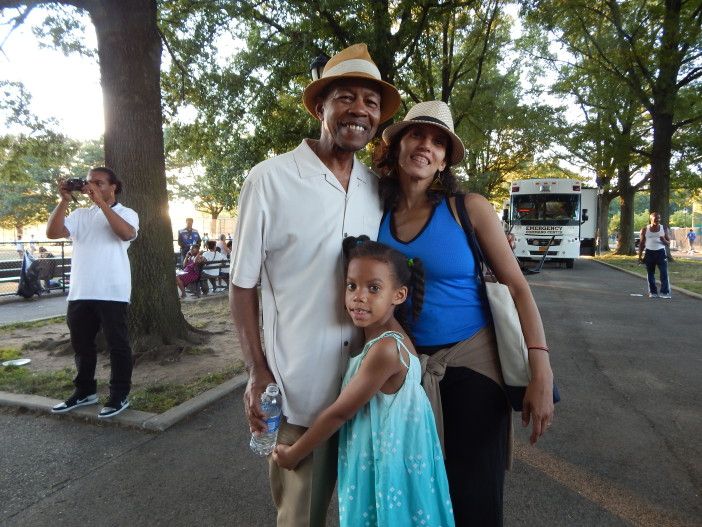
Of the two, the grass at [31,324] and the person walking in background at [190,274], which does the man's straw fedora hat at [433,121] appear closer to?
the grass at [31,324]

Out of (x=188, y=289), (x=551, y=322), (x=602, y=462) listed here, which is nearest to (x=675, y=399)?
(x=602, y=462)

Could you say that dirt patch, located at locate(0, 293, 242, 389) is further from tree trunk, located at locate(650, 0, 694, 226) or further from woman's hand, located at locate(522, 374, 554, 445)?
tree trunk, located at locate(650, 0, 694, 226)

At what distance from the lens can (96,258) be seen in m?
3.93

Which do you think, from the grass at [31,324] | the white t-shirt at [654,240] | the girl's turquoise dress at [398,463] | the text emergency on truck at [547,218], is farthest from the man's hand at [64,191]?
the text emergency on truck at [547,218]

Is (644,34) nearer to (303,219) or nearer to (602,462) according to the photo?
(602,462)

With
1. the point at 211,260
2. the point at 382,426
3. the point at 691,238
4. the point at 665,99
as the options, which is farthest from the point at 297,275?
the point at 691,238

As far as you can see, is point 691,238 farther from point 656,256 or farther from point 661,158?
point 656,256

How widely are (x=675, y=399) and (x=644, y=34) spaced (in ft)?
60.3

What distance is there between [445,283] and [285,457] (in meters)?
0.91

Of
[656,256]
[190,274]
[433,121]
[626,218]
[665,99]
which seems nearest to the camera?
[433,121]

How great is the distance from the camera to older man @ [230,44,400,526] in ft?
6.00

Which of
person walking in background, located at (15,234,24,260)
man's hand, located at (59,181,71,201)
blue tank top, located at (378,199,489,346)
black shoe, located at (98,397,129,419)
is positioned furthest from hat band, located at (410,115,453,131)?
person walking in background, located at (15,234,24,260)

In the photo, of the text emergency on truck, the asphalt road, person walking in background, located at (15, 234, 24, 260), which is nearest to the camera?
the asphalt road

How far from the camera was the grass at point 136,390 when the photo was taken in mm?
4309
